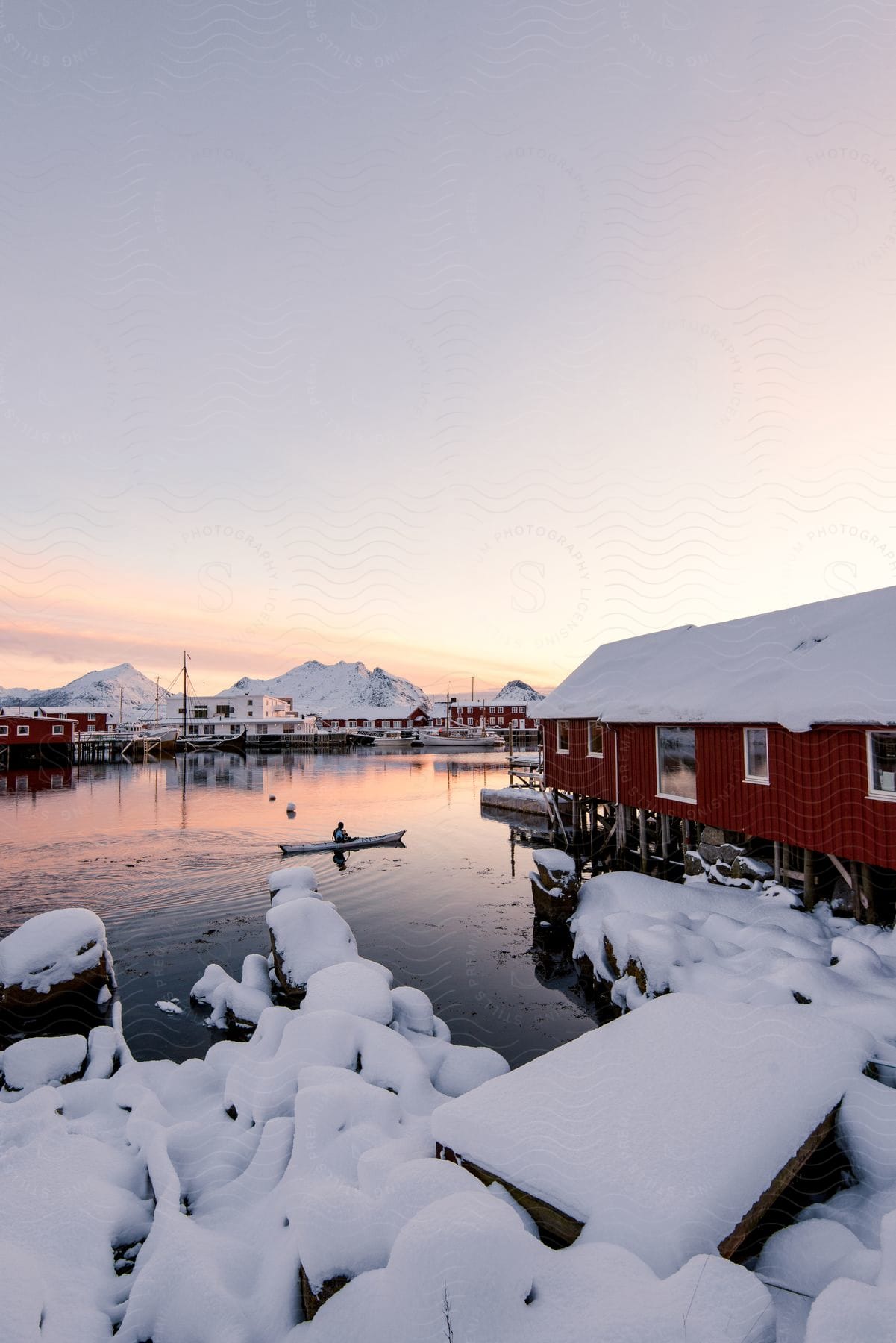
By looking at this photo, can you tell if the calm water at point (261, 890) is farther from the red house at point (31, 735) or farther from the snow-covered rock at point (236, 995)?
the red house at point (31, 735)

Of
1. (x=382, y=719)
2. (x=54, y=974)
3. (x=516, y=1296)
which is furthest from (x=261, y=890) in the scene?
(x=382, y=719)

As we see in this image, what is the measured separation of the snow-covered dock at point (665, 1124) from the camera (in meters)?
4.32

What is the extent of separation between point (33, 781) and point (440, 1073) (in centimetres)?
5113

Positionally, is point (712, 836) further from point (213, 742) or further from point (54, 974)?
point (213, 742)

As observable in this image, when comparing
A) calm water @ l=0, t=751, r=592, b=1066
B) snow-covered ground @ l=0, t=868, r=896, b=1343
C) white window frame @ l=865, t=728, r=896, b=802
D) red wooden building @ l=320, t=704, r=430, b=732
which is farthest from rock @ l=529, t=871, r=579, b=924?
red wooden building @ l=320, t=704, r=430, b=732

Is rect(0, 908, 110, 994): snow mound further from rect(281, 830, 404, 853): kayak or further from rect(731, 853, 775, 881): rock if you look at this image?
rect(731, 853, 775, 881): rock

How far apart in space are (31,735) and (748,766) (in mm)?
69943

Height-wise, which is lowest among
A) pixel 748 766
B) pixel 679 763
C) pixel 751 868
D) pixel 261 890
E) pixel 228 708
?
pixel 261 890

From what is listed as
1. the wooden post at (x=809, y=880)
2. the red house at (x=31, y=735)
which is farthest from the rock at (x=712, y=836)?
the red house at (x=31, y=735)

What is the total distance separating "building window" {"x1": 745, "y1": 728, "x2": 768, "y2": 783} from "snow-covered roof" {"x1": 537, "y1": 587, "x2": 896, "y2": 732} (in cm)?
98

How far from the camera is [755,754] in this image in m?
14.3

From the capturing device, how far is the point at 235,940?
15.1 metres

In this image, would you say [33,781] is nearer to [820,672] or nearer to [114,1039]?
[114,1039]

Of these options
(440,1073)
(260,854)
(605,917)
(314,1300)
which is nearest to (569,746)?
(605,917)
